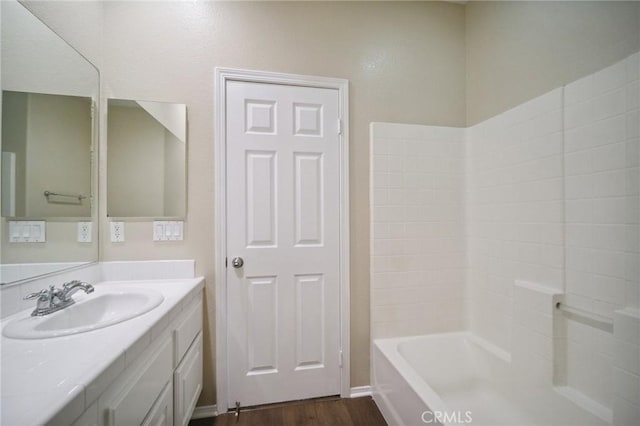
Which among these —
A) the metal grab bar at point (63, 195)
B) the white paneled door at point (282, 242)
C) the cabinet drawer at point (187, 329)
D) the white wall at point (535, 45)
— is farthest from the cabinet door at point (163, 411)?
the white wall at point (535, 45)

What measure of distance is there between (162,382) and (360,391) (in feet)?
4.15

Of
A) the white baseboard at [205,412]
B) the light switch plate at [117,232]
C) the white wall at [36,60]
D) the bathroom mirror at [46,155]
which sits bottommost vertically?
the white baseboard at [205,412]

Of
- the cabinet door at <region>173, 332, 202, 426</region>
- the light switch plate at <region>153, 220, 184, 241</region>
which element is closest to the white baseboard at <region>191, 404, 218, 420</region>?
the cabinet door at <region>173, 332, 202, 426</region>

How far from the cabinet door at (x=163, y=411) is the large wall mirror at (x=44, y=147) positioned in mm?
731

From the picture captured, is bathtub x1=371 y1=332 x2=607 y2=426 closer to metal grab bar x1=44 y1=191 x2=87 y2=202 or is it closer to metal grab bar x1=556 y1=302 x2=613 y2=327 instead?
metal grab bar x1=556 y1=302 x2=613 y2=327

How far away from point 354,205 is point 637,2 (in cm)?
150

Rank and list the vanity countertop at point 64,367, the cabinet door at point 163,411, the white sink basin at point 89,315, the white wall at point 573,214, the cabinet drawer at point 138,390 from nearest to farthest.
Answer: the vanity countertop at point 64,367 < the cabinet drawer at point 138,390 < the white sink basin at point 89,315 < the cabinet door at point 163,411 < the white wall at point 573,214

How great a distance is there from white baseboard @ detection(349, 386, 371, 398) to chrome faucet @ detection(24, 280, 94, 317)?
63.7 inches

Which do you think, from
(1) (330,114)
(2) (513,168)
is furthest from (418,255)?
(1) (330,114)

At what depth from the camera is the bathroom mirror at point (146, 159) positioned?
145 cm

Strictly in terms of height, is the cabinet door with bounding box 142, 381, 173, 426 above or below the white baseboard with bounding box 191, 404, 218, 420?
above

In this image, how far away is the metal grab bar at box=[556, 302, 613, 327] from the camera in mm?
1073

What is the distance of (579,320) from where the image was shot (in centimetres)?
118

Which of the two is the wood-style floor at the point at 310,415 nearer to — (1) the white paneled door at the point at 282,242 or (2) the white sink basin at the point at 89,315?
(1) the white paneled door at the point at 282,242
